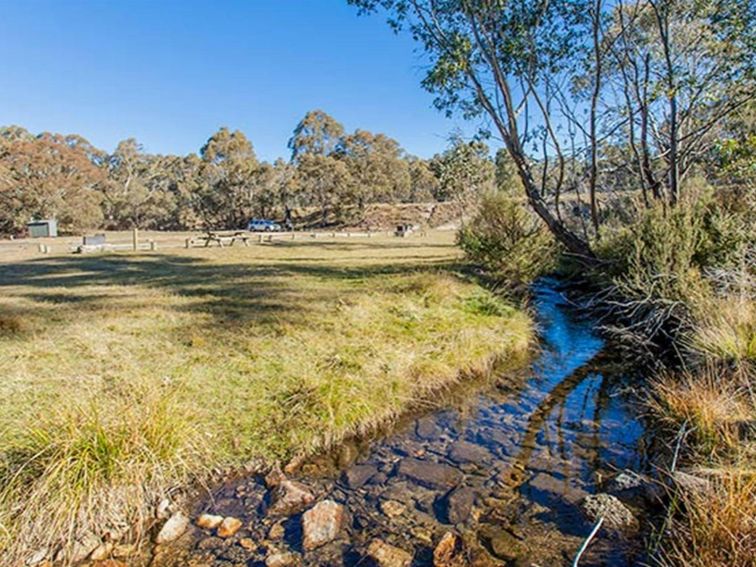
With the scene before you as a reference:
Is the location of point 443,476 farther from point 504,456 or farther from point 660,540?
point 660,540

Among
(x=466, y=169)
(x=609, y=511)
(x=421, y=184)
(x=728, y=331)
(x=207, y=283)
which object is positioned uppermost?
(x=421, y=184)

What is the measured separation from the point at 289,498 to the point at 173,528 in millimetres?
763

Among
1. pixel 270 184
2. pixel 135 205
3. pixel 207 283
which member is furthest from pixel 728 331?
pixel 135 205

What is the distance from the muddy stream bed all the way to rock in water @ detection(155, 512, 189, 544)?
0.23 feet

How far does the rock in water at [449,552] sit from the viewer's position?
8.91 ft

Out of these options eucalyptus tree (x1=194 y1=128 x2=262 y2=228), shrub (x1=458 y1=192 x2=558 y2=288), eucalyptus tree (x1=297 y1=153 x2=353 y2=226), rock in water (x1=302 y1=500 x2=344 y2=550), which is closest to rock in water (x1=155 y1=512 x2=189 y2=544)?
rock in water (x1=302 y1=500 x2=344 y2=550)

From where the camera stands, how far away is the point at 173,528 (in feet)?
9.56

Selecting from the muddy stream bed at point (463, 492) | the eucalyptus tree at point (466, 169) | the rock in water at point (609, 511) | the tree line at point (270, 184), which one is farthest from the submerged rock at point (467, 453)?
the tree line at point (270, 184)

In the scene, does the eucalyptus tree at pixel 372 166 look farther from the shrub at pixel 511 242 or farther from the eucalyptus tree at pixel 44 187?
the shrub at pixel 511 242

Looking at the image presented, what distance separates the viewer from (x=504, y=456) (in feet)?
13.0

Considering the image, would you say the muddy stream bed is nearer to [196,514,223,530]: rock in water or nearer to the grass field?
[196,514,223,530]: rock in water

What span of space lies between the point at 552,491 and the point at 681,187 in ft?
29.3

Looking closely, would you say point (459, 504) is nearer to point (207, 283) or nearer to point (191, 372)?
point (191, 372)

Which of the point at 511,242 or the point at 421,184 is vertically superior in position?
the point at 421,184
